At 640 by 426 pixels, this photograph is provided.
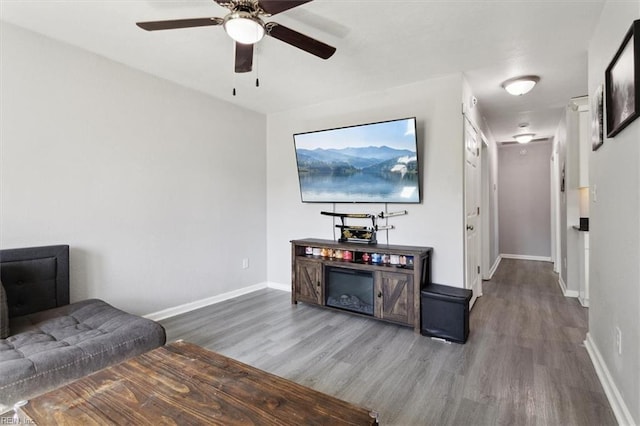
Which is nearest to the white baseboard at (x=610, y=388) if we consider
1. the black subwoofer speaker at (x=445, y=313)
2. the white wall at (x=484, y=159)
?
the black subwoofer speaker at (x=445, y=313)

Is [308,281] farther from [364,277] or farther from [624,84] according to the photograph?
[624,84]

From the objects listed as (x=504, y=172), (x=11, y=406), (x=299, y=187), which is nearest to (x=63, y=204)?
(x=11, y=406)

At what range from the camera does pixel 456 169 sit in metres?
3.25

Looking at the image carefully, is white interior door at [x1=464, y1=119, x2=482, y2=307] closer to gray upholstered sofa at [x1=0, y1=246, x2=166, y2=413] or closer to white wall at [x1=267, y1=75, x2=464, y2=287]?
white wall at [x1=267, y1=75, x2=464, y2=287]

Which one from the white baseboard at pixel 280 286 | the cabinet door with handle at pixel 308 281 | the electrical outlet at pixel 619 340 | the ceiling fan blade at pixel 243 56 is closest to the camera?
the electrical outlet at pixel 619 340

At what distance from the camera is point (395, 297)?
315cm

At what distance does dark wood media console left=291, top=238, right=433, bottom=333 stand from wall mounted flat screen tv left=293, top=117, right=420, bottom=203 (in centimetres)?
61

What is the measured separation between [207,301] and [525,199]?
694 cm

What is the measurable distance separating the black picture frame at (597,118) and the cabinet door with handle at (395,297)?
1.74 metres

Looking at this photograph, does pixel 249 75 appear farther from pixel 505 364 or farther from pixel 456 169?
pixel 505 364

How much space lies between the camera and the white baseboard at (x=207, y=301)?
338cm

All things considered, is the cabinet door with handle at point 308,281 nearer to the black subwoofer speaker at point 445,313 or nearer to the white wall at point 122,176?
the white wall at point 122,176

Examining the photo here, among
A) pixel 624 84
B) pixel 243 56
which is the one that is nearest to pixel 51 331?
pixel 243 56

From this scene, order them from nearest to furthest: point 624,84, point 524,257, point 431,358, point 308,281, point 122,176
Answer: point 624,84 < point 431,358 < point 122,176 < point 308,281 < point 524,257
